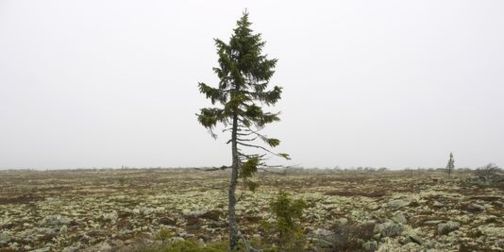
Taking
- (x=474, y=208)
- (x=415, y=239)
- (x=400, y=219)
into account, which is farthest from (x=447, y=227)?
(x=474, y=208)

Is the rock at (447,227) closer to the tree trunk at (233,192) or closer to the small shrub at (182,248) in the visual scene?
the tree trunk at (233,192)

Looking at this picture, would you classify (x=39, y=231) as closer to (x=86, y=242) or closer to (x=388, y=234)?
(x=86, y=242)

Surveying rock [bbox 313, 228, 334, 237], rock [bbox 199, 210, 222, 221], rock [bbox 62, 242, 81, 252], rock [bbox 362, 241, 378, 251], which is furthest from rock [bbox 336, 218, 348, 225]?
rock [bbox 62, 242, 81, 252]

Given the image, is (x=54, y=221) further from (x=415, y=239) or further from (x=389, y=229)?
(x=415, y=239)

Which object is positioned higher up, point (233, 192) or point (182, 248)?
point (233, 192)

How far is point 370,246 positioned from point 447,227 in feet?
13.9

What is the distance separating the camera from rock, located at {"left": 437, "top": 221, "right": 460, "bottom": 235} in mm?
19844

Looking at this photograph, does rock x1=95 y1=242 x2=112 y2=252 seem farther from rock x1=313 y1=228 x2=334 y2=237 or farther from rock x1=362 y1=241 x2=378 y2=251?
rock x1=362 y1=241 x2=378 y2=251

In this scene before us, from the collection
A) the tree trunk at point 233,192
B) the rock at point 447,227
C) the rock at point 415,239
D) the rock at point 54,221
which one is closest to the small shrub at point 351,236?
the rock at point 415,239

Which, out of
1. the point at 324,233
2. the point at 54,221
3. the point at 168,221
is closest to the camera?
the point at 324,233

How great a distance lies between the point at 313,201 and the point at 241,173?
16.9 m

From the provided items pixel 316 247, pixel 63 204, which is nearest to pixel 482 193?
pixel 316 247

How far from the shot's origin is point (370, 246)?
18.9 metres

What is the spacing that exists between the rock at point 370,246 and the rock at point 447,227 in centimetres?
347
